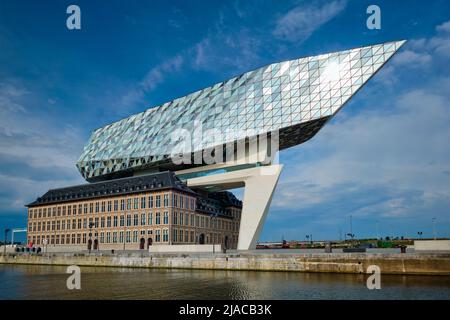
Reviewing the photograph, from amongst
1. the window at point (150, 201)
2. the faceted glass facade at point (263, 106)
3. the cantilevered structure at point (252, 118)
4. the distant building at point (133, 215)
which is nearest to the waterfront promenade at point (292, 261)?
the distant building at point (133, 215)

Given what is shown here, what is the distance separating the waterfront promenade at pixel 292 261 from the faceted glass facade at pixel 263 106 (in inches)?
975

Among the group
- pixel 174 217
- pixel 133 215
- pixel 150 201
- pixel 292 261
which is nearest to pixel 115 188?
pixel 133 215

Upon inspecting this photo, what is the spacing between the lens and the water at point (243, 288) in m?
28.0

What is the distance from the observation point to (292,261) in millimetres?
43844

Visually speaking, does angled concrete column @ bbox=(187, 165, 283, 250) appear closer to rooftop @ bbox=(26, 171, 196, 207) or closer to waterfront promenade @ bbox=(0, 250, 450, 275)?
rooftop @ bbox=(26, 171, 196, 207)

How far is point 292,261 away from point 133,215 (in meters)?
42.9

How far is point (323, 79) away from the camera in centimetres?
6303

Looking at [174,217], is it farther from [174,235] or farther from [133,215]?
[133,215]

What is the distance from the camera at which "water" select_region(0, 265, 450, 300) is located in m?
→ 28.0

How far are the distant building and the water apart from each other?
32.1 meters

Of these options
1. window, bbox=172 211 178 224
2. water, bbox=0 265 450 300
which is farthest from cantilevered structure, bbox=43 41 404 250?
water, bbox=0 265 450 300

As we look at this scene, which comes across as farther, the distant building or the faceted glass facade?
the distant building
